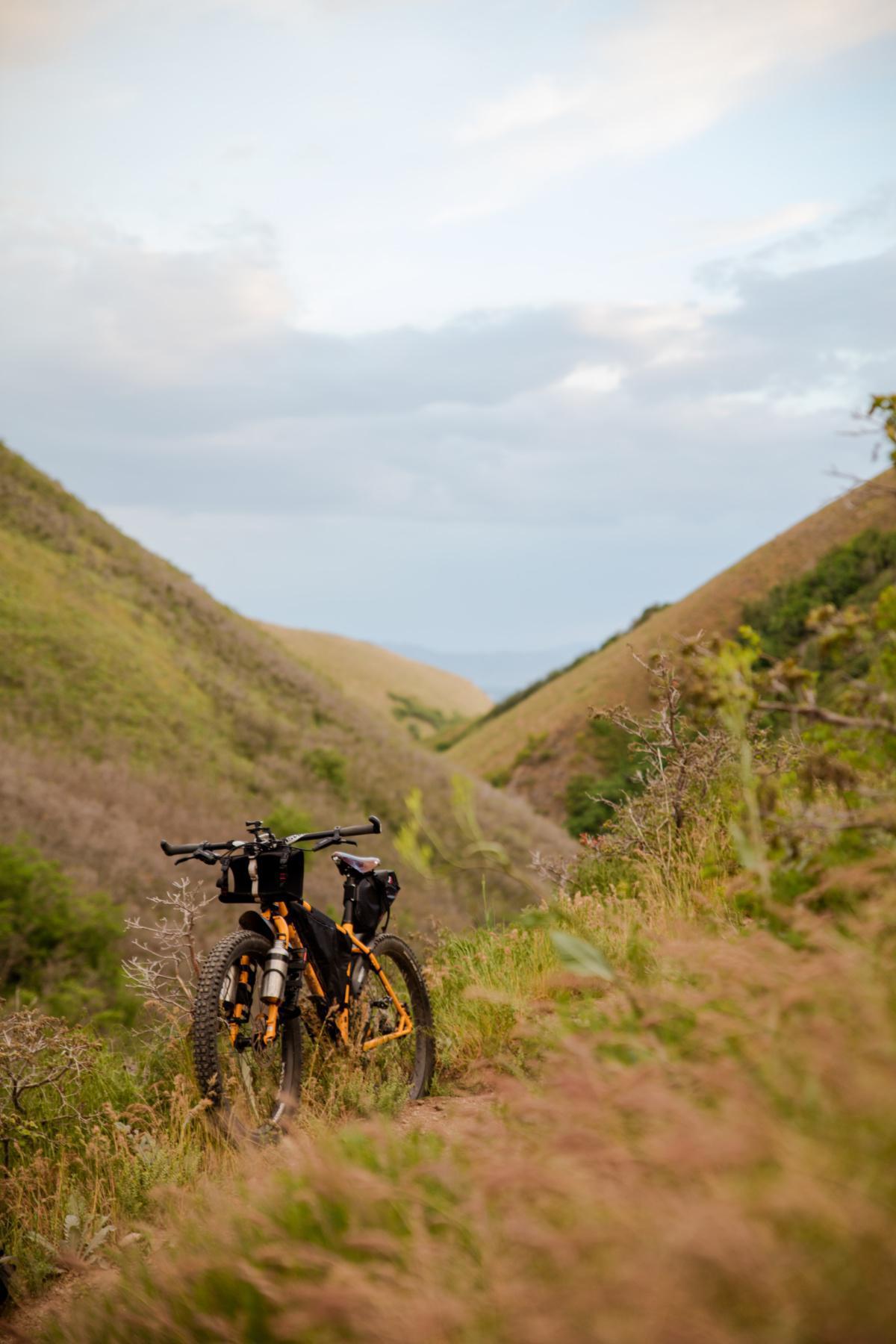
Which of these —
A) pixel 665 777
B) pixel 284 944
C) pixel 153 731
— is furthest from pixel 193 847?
pixel 153 731

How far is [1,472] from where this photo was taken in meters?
40.2

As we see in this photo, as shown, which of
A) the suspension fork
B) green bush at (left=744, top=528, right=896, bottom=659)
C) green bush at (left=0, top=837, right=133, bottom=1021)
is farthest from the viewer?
green bush at (left=744, top=528, right=896, bottom=659)

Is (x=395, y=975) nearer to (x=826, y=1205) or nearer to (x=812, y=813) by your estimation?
(x=812, y=813)

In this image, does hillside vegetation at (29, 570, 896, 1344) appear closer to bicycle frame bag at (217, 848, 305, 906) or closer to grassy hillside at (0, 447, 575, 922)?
bicycle frame bag at (217, 848, 305, 906)

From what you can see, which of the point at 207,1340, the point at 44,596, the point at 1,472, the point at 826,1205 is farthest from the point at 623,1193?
the point at 1,472

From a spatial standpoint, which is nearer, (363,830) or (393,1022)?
(363,830)

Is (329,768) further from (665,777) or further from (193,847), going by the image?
(193,847)

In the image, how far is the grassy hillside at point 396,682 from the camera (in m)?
119

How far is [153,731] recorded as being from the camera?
31125 mm

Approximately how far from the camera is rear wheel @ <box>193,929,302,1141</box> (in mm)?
4727

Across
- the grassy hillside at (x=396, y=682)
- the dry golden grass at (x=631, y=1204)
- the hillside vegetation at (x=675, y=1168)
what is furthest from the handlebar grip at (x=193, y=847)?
the grassy hillside at (x=396, y=682)

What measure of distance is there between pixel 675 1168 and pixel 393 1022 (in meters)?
4.18

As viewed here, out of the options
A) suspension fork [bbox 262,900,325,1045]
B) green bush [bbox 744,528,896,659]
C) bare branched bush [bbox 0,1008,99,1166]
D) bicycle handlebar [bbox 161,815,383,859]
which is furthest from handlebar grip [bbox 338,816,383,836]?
green bush [bbox 744,528,896,659]

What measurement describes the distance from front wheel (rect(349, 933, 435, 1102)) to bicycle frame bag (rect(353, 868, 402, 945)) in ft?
0.31
